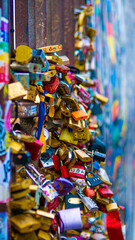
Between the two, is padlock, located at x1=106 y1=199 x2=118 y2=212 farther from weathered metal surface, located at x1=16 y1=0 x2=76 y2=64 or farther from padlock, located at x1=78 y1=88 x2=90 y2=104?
weathered metal surface, located at x1=16 y1=0 x2=76 y2=64

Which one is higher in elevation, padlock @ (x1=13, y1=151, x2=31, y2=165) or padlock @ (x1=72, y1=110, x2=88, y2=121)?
padlock @ (x1=72, y1=110, x2=88, y2=121)

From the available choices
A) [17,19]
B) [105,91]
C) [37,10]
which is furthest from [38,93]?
[105,91]

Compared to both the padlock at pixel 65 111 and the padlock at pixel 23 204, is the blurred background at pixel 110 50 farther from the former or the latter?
the padlock at pixel 23 204

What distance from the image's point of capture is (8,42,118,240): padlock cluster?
2.83 feet

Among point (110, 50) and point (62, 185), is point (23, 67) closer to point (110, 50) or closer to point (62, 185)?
point (62, 185)

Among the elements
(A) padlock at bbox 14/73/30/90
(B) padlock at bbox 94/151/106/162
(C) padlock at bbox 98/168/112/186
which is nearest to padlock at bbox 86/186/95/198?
(C) padlock at bbox 98/168/112/186

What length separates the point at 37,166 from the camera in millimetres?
1128

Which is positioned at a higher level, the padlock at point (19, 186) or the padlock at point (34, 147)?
the padlock at point (34, 147)

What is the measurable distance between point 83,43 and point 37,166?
1.16 meters

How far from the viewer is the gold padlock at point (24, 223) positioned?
0.80 metres

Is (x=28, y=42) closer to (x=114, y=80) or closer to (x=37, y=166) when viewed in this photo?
(x=37, y=166)

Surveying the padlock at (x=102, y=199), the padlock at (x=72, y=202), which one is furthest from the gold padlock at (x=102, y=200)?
the padlock at (x=72, y=202)

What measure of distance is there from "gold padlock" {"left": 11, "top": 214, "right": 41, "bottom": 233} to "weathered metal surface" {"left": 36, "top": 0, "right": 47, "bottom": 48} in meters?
0.83

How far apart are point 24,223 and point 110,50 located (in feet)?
7.50
